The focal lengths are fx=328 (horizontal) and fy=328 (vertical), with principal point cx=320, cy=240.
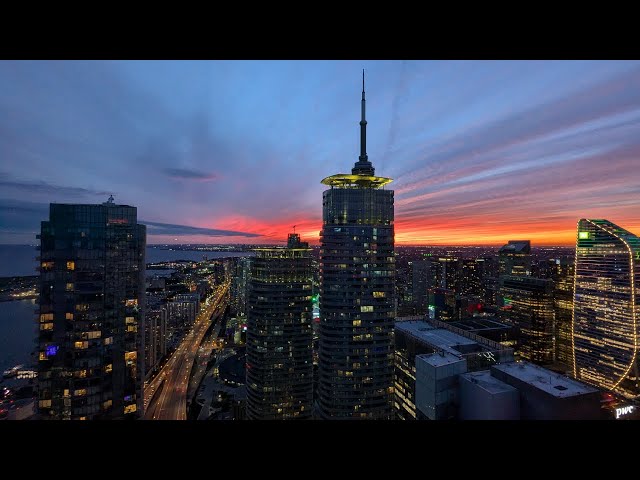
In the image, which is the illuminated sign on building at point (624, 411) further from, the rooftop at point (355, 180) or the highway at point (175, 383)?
the highway at point (175, 383)

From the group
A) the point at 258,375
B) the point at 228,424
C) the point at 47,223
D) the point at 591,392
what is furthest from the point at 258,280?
the point at 228,424

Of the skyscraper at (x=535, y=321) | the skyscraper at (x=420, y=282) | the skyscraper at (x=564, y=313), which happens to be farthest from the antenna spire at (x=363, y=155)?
the skyscraper at (x=420, y=282)

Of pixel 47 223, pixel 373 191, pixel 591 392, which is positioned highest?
pixel 373 191

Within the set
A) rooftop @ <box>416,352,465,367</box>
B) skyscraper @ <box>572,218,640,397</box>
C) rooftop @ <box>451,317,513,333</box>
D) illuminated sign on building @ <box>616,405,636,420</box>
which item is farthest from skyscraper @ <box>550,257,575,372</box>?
rooftop @ <box>416,352,465,367</box>

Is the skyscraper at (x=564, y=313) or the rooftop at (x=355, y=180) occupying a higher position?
the rooftop at (x=355, y=180)

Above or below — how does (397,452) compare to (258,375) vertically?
above

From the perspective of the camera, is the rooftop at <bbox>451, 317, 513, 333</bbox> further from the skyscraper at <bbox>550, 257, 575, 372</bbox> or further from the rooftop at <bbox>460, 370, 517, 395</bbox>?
the rooftop at <bbox>460, 370, 517, 395</bbox>
